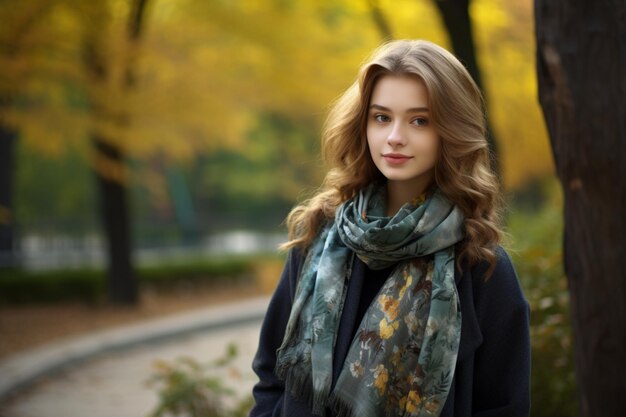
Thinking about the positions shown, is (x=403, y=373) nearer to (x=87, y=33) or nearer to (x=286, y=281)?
(x=286, y=281)

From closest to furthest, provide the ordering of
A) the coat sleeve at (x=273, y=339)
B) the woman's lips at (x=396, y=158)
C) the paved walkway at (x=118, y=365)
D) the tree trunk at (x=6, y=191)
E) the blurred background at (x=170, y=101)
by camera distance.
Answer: the woman's lips at (x=396, y=158)
the coat sleeve at (x=273, y=339)
the paved walkway at (x=118, y=365)
the blurred background at (x=170, y=101)
the tree trunk at (x=6, y=191)

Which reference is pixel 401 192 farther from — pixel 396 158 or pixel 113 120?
pixel 113 120

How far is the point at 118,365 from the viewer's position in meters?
9.86

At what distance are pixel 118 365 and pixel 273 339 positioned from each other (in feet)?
25.4

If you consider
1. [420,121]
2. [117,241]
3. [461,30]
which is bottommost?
[117,241]

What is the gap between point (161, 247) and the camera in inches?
868

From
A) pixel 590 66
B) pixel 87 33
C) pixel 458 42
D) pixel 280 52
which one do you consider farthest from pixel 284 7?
pixel 590 66

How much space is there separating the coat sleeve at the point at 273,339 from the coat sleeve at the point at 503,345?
59 cm

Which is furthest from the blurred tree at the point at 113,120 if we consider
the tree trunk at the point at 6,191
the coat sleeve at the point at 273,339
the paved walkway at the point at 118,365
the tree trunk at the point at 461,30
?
the coat sleeve at the point at 273,339

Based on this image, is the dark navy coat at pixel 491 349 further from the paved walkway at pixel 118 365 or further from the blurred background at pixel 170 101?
the paved walkway at pixel 118 365

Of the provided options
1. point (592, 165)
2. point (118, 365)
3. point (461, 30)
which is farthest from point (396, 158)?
point (118, 365)

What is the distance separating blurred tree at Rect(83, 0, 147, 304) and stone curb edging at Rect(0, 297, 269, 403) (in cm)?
126

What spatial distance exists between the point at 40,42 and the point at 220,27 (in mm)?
3672

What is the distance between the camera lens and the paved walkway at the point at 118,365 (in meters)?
7.86
